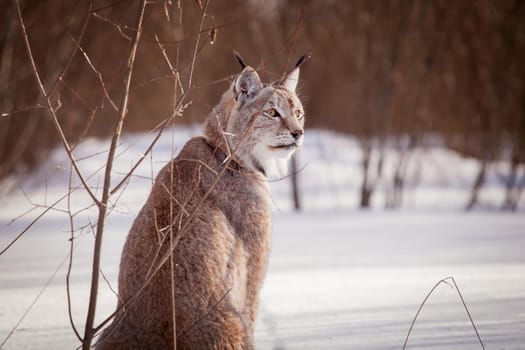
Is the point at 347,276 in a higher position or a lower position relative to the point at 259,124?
lower

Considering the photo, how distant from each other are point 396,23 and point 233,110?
7876 millimetres

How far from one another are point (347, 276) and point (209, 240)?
297 centimetres

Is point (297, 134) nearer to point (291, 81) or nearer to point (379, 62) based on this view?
point (291, 81)

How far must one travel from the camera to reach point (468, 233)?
785 centimetres

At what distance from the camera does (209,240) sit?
2.81 metres

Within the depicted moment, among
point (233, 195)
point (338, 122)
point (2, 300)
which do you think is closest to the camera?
point (233, 195)

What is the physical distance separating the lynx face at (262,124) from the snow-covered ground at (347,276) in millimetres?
746

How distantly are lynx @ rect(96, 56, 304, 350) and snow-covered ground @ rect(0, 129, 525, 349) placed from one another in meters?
0.30

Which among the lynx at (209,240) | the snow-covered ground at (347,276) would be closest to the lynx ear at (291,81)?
the lynx at (209,240)

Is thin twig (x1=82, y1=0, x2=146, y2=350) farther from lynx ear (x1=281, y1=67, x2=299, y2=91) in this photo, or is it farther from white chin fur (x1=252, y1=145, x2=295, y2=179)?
lynx ear (x1=281, y1=67, x2=299, y2=91)

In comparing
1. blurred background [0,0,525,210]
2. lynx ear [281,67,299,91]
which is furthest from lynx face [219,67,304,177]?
blurred background [0,0,525,210]

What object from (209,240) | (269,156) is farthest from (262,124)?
(209,240)

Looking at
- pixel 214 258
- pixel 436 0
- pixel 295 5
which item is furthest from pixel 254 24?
pixel 214 258

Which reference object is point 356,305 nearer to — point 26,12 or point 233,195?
point 233,195
